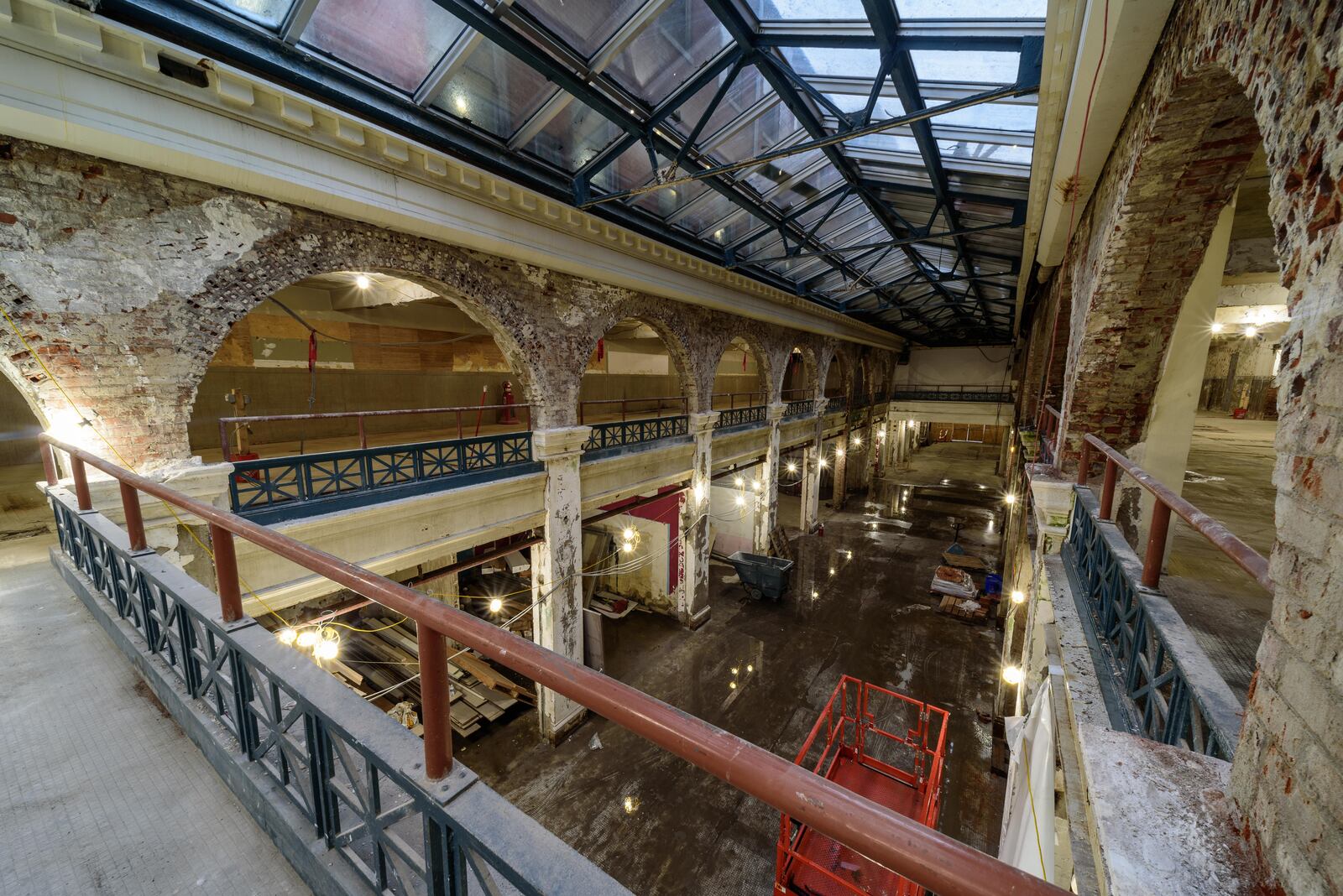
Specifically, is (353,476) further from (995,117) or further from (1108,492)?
(995,117)

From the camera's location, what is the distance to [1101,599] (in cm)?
333

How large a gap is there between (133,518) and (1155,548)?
241 inches

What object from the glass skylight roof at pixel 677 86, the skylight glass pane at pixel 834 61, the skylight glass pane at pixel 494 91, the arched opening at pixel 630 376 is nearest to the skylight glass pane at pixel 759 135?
the glass skylight roof at pixel 677 86

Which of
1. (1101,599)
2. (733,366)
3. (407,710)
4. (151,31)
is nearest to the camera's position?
(1101,599)

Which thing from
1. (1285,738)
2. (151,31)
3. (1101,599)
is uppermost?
(151,31)

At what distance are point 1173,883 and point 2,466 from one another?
52.6ft

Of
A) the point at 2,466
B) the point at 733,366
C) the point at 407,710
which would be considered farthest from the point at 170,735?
the point at 733,366

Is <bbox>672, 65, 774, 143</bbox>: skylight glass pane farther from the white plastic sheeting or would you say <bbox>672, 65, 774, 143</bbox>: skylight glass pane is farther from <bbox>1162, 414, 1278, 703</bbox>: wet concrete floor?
the white plastic sheeting

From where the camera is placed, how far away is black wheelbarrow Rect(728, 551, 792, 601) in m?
12.7

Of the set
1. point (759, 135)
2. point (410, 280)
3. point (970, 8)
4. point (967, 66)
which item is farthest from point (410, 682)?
point (967, 66)

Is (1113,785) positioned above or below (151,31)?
below

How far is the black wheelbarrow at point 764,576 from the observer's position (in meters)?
12.7

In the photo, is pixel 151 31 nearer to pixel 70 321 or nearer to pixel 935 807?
pixel 70 321

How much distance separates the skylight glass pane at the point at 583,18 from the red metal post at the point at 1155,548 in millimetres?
5519
